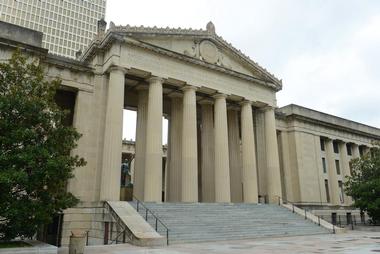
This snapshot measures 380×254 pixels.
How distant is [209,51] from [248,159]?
35.1 ft

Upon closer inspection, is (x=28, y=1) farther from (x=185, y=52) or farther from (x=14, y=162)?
(x=14, y=162)

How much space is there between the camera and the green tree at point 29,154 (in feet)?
40.0

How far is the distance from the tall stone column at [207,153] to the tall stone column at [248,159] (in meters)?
3.05

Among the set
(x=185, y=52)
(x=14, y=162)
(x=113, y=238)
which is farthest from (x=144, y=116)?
(x=14, y=162)

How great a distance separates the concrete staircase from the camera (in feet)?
62.3

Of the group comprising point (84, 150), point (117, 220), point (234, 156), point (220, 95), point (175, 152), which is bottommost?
point (117, 220)

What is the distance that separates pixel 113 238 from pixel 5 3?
103475mm

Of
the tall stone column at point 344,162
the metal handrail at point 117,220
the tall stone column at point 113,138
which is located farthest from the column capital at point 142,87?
the tall stone column at point 344,162

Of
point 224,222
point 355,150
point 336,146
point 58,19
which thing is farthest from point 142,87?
point 58,19

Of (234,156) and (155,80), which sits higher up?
(155,80)

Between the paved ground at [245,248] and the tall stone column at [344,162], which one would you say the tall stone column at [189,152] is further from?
the tall stone column at [344,162]

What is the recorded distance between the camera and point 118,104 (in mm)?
24828

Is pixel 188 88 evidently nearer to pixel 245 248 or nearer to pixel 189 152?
pixel 189 152

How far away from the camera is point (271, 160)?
3331cm
